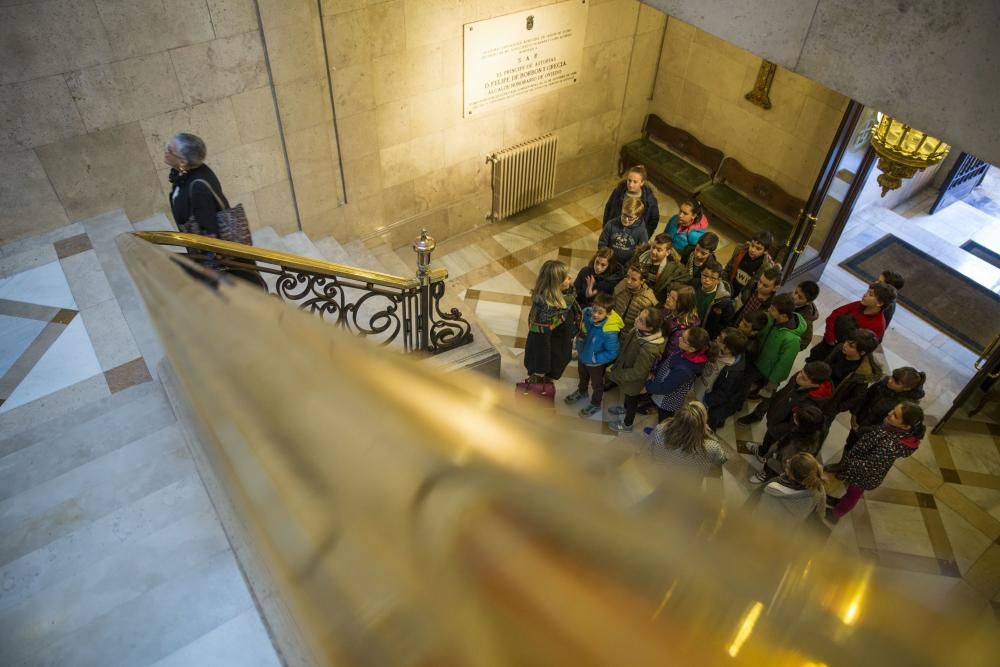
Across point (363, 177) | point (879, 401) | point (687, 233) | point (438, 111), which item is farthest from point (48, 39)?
point (879, 401)

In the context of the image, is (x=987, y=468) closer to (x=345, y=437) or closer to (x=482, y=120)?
(x=482, y=120)

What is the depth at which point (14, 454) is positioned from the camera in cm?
329

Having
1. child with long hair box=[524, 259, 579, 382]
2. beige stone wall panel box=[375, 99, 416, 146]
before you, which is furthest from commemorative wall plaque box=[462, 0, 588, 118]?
child with long hair box=[524, 259, 579, 382]

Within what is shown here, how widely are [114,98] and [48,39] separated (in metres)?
0.52

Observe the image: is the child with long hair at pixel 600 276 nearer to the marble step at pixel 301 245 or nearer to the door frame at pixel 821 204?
the door frame at pixel 821 204

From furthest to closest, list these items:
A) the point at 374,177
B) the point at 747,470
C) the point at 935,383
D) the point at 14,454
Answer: the point at 374,177, the point at 935,383, the point at 747,470, the point at 14,454

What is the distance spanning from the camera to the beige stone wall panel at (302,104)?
18.1 feet

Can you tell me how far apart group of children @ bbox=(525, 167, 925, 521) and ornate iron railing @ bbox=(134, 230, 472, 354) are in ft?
2.33

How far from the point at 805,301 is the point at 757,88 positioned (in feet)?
11.4

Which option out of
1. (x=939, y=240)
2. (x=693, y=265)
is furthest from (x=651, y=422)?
(x=939, y=240)

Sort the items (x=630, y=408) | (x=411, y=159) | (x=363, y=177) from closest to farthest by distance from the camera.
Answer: (x=630, y=408) → (x=363, y=177) → (x=411, y=159)

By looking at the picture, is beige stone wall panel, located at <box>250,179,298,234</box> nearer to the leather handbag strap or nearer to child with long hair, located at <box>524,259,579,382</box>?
the leather handbag strap

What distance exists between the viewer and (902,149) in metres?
4.99

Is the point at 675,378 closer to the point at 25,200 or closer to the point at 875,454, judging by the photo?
the point at 875,454
